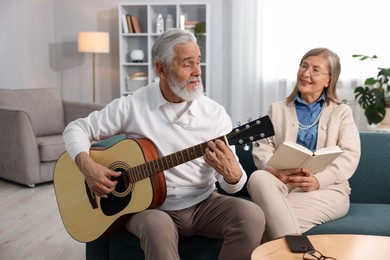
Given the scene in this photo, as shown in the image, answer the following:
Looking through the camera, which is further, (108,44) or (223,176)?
(108,44)

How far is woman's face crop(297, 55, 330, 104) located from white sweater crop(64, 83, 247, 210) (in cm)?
46

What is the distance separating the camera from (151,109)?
217 centimetres

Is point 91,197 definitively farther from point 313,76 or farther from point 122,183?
point 313,76

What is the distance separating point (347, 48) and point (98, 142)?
384 cm

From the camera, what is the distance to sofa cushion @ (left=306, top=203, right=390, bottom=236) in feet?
7.06

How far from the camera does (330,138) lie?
94.2 inches

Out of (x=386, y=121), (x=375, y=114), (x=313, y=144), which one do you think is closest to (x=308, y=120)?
(x=313, y=144)

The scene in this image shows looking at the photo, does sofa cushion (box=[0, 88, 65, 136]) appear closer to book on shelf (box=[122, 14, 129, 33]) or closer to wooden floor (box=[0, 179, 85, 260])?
wooden floor (box=[0, 179, 85, 260])

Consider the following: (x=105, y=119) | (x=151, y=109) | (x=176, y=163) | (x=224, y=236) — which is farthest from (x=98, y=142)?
(x=224, y=236)

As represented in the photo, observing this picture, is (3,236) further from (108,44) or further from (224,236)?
(108,44)

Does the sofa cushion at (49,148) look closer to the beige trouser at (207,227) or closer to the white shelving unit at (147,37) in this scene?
the white shelving unit at (147,37)

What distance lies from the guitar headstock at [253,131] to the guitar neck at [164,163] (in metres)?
0.12

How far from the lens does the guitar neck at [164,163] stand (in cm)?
190

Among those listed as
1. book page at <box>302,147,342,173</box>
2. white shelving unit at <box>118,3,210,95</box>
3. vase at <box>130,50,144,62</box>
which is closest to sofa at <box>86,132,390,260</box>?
book page at <box>302,147,342,173</box>
